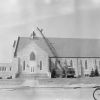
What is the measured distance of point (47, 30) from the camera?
95 centimetres

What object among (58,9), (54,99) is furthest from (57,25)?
(54,99)

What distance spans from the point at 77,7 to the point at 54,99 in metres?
0.40

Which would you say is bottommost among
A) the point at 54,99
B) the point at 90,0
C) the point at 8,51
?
the point at 54,99

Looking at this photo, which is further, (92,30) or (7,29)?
(92,30)

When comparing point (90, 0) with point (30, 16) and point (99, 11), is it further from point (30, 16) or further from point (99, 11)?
point (30, 16)

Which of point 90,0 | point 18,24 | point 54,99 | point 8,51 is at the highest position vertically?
point 90,0

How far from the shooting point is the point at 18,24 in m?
0.86

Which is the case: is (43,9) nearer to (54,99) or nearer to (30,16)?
(30,16)

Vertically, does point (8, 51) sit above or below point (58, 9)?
below

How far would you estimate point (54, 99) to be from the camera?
80 cm

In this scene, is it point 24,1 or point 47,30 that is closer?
point 24,1

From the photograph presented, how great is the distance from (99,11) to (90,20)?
0.21ft

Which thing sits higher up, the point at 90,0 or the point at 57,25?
the point at 90,0

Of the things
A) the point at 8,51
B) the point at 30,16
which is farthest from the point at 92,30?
the point at 8,51
